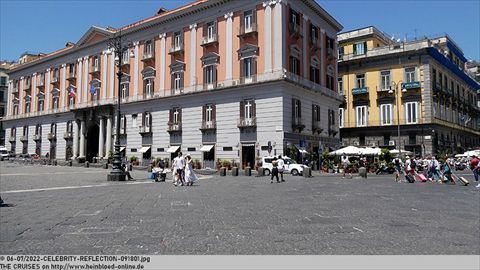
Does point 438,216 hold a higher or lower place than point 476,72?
lower

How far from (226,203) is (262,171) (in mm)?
16572

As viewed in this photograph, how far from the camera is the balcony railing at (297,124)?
3182 cm

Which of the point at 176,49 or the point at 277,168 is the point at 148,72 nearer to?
the point at 176,49

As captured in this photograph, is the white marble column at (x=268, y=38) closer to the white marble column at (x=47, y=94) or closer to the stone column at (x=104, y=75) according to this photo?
the stone column at (x=104, y=75)

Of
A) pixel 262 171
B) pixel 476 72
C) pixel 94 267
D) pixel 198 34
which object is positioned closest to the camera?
pixel 94 267

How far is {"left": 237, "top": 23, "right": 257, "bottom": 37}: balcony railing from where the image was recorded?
32.3 meters

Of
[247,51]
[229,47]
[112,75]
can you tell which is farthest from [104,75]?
[247,51]

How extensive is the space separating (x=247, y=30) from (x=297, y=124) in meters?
9.22

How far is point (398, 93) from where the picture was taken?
145 ft

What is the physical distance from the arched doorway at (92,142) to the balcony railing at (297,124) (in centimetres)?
2701

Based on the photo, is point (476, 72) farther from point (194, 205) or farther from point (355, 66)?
point (194, 205)

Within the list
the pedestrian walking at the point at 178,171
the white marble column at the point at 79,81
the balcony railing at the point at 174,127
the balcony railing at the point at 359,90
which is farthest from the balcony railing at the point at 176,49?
the balcony railing at the point at 359,90

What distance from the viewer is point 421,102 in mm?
42719

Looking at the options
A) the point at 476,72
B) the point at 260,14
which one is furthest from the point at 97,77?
the point at 476,72
